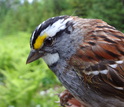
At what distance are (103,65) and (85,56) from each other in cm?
12

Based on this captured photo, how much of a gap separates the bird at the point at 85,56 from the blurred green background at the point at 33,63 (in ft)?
1.01

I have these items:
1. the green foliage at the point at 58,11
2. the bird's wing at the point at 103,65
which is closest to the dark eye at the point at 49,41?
the bird's wing at the point at 103,65

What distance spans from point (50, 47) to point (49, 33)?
3.8 inches

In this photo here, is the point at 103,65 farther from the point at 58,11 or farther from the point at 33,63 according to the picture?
the point at 58,11

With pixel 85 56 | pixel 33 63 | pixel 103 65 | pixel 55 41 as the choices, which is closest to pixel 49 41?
pixel 55 41

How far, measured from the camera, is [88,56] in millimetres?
1372

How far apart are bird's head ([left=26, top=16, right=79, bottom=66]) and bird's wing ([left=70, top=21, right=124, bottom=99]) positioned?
107 millimetres

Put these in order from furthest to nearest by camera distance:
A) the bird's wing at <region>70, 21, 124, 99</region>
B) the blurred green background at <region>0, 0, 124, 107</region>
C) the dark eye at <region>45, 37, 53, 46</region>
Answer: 1. the blurred green background at <region>0, 0, 124, 107</region>
2. the dark eye at <region>45, 37, 53, 46</region>
3. the bird's wing at <region>70, 21, 124, 99</region>

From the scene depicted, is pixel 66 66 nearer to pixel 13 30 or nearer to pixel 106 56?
pixel 106 56

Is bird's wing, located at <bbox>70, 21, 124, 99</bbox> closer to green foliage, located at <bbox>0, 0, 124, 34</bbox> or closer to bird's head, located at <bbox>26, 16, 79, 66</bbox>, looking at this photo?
bird's head, located at <bbox>26, 16, 79, 66</bbox>

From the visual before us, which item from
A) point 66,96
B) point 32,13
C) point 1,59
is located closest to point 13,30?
point 32,13

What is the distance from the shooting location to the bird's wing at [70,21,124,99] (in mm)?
1338

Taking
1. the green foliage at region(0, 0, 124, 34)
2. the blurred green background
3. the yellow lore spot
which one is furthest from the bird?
the green foliage at region(0, 0, 124, 34)

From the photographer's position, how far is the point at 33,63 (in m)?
6.81
